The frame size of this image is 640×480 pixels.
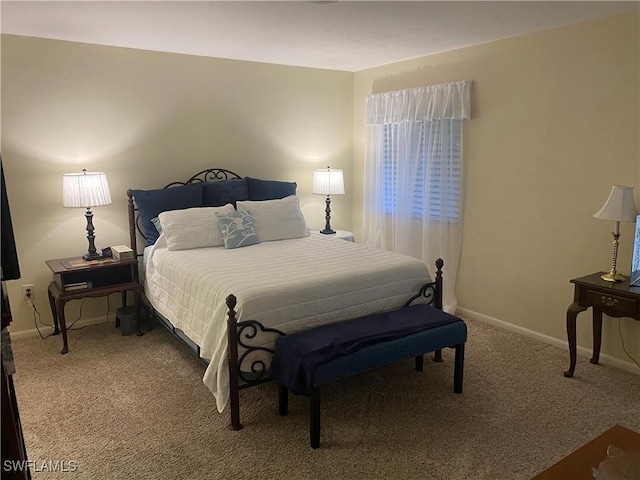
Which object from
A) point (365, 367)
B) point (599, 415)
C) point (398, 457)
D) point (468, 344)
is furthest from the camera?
point (468, 344)

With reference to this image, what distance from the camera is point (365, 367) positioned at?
2666mm

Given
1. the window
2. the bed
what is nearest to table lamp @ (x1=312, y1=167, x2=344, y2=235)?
the bed

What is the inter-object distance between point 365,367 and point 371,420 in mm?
348

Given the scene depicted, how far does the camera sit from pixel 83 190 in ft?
12.2

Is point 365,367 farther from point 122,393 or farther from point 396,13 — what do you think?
point 396,13

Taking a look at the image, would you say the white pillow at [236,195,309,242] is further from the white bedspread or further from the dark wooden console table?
the dark wooden console table

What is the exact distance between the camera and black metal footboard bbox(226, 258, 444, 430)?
263cm

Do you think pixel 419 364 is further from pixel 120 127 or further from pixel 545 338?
pixel 120 127

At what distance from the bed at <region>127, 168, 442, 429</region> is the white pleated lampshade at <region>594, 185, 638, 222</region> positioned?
111cm

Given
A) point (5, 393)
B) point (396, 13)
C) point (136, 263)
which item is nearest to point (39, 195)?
point (136, 263)

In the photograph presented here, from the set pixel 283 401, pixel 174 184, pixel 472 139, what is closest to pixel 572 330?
pixel 472 139

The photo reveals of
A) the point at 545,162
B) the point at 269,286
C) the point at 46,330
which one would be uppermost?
the point at 545,162

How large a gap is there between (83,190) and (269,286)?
1.83 m

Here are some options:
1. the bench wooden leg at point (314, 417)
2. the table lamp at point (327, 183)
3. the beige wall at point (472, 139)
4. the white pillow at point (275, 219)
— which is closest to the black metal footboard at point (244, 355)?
the bench wooden leg at point (314, 417)
